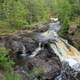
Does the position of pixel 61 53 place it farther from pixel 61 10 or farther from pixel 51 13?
pixel 51 13

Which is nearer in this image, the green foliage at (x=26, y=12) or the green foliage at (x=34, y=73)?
the green foliage at (x=34, y=73)

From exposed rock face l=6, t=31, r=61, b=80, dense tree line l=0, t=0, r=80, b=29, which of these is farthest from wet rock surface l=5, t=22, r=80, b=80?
dense tree line l=0, t=0, r=80, b=29

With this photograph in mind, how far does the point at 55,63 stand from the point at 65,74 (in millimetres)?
2492

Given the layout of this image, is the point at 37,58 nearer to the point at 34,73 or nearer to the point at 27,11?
the point at 34,73

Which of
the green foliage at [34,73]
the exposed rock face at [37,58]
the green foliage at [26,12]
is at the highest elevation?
the green foliage at [34,73]

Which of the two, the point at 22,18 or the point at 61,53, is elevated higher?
the point at 61,53

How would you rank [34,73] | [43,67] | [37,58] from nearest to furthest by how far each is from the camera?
[34,73]
[43,67]
[37,58]

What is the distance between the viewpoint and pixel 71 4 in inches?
1948

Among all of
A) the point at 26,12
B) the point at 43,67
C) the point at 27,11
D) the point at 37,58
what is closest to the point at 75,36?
the point at 37,58

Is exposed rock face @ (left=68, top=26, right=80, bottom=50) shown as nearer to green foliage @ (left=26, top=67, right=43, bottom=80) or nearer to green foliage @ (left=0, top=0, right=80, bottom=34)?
green foliage @ (left=0, top=0, right=80, bottom=34)

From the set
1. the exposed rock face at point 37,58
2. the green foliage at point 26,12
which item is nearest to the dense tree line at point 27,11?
the green foliage at point 26,12

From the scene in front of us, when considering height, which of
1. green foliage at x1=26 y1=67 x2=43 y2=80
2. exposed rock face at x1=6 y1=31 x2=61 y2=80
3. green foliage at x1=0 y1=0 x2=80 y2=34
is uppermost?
green foliage at x1=26 y1=67 x2=43 y2=80

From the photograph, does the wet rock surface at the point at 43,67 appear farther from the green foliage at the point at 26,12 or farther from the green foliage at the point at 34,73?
the green foliage at the point at 26,12

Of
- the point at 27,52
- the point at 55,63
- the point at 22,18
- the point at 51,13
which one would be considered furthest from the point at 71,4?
the point at 51,13
